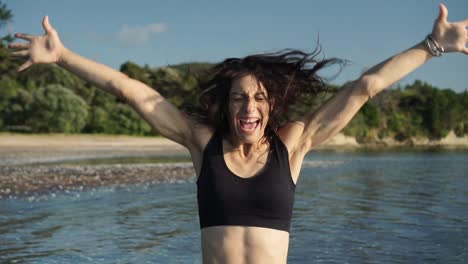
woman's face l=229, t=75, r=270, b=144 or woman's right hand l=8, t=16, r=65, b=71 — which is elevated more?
woman's right hand l=8, t=16, r=65, b=71

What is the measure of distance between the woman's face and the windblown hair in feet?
0.15

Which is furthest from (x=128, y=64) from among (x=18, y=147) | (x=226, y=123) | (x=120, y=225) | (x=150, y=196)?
(x=226, y=123)

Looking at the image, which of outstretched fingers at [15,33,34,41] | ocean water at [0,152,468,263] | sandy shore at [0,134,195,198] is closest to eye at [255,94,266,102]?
outstretched fingers at [15,33,34,41]

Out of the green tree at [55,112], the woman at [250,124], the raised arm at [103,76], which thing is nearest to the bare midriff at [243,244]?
the woman at [250,124]

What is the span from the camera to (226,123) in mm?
3283

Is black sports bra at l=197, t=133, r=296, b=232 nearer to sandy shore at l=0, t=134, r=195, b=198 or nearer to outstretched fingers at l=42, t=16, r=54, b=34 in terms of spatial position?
outstretched fingers at l=42, t=16, r=54, b=34

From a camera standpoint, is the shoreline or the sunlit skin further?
the shoreline

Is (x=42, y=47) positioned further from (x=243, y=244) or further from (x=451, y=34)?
(x=451, y=34)

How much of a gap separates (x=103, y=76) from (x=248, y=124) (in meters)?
0.93

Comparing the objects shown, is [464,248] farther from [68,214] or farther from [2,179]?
[2,179]

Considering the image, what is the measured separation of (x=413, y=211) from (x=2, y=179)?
42.2 feet

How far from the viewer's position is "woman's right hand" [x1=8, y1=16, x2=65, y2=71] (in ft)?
10.4

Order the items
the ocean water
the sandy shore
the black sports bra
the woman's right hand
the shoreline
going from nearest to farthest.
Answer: the black sports bra
the woman's right hand
the ocean water
the sandy shore
the shoreline

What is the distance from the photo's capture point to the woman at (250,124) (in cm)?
302
